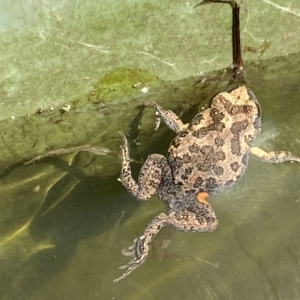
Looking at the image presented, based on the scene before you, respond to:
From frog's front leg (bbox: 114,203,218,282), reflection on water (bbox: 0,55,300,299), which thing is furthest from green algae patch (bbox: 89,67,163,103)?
frog's front leg (bbox: 114,203,218,282)

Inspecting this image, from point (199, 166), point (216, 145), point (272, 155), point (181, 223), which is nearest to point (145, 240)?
point (181, 223)

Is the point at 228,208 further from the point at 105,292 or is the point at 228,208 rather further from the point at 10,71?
the point at 10,71

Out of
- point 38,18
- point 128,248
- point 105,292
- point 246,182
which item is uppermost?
point 38,18

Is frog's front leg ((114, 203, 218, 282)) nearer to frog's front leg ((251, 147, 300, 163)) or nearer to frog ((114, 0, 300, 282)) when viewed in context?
frog ((114, 0, 300, 282))

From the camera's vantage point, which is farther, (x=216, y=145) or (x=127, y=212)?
(x=127, y=212)

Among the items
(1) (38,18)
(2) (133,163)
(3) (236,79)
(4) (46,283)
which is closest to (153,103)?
(2) (133,163)

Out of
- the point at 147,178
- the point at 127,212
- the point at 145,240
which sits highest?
the point at 147,178

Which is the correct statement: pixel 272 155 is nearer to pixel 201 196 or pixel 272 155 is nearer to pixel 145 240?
pixel 201 196

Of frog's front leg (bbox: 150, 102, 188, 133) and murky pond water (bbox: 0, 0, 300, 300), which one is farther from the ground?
frog's front leg (bbox: 150, 102, 188, 133)
